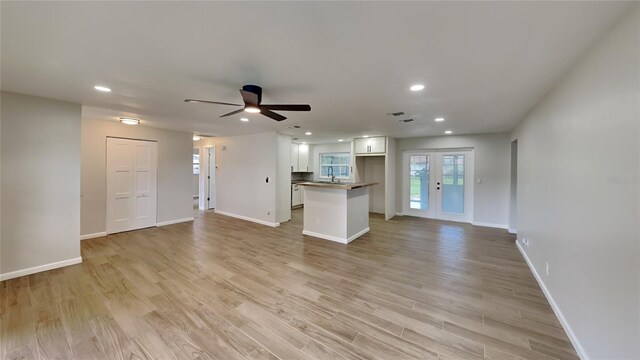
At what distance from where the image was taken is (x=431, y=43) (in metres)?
1.75

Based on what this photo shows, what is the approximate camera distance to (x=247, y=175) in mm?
6492

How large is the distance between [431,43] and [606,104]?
123cm

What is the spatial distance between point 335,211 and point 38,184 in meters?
4.47

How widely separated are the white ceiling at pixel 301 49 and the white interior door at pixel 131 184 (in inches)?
86.2

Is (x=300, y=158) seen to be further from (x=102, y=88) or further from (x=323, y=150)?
(x=102, y=88)

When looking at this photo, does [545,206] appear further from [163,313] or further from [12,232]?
[12,232]

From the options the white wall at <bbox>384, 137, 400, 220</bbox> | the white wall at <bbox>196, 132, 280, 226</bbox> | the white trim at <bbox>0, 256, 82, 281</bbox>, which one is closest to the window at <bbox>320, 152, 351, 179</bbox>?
the white wall at <bbox>384, 137, 400, 220</bbox>

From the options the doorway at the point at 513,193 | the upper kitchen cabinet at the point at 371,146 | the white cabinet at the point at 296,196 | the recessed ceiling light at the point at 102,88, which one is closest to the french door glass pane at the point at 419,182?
the upper kitchen cabinet at the point at 371,146

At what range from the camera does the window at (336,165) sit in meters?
8.41

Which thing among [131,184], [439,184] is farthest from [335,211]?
[131,184]

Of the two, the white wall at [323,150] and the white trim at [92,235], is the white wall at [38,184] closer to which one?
the white trim at [92,235]

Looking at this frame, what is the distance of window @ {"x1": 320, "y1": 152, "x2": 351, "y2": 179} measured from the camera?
8414 mm

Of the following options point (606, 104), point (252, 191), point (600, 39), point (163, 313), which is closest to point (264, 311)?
point (163, 313)

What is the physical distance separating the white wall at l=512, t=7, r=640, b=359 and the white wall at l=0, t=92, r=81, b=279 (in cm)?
580
